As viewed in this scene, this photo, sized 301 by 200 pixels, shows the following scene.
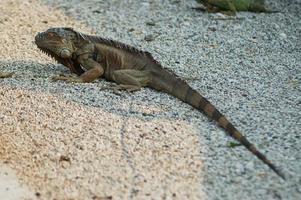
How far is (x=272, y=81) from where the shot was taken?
19.4 ft

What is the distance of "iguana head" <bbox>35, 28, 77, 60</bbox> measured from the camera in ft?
19.3

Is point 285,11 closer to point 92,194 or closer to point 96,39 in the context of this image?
point 96,39

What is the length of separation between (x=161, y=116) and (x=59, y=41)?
1475 millimetres

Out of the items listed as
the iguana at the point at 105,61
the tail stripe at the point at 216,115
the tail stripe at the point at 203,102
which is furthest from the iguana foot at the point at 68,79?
the tail stripe at the point at 216,115

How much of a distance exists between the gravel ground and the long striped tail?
6cm

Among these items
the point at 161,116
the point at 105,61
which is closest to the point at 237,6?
the point at 105,61

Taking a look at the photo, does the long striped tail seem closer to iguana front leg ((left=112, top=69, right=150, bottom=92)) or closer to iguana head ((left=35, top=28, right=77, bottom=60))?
iguana front leg ((left=112, top=69, right=150, bottom=92))

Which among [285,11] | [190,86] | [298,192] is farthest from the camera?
[285,11]

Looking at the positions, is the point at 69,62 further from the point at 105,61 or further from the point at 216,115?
the point at 216,115

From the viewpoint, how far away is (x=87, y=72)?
5785 millimetres

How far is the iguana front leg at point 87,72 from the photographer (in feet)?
18.9

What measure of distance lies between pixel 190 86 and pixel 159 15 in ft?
8.47

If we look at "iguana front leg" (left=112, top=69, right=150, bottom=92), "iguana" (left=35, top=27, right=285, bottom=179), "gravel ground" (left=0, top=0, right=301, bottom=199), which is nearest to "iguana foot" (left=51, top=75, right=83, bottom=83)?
"iguana" (left=35, top=27, right=285, bottom=179)

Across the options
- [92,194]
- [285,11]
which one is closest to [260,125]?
[92,194]
